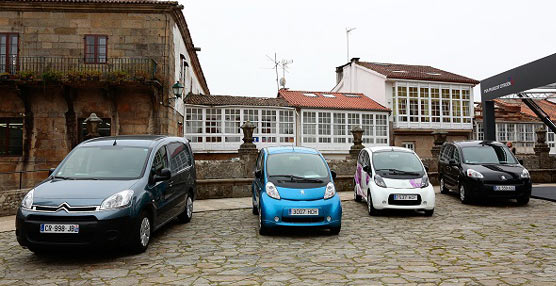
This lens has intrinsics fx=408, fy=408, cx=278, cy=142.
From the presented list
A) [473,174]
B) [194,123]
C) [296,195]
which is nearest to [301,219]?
[296,195]

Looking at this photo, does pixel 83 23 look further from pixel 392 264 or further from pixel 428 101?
pixel 428 101

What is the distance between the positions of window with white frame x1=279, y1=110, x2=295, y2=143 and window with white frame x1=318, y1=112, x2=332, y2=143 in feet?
7.09

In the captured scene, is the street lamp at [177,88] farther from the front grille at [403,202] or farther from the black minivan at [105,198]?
the front grille at [403,202]

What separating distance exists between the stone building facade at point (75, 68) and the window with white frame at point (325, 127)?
1278cm

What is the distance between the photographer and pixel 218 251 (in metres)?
6.54

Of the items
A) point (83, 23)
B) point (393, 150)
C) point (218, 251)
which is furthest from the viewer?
point (83, 23)

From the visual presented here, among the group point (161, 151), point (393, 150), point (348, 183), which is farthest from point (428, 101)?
point (161, 151)

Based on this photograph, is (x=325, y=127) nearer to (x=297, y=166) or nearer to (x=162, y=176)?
(x=297, y=166)

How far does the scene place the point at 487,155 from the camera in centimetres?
1229

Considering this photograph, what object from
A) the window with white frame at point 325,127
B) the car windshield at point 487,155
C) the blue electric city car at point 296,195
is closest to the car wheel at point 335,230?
the blue electric city car at point 296,195

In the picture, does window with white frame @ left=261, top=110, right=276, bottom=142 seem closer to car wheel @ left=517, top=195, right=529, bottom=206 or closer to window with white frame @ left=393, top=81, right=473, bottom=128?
window with white frame @ left=393, top=81, right=473, bottom=128

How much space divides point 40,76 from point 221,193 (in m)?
10.7

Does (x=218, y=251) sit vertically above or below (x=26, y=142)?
below

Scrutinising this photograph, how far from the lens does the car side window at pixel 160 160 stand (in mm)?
7298
